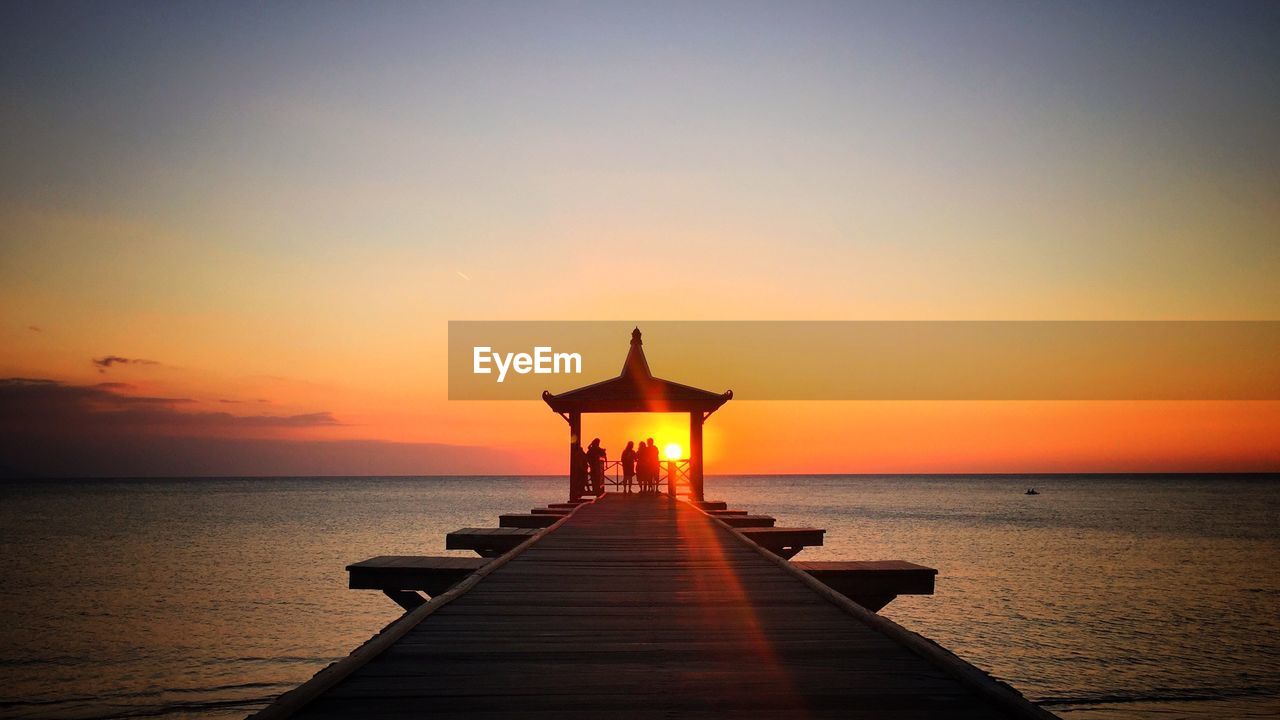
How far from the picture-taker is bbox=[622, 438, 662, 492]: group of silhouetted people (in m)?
21.9

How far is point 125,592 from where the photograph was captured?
1020 inches

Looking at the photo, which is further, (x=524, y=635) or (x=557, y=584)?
(x=557, y=584)

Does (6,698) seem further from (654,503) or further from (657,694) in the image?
(657,694)

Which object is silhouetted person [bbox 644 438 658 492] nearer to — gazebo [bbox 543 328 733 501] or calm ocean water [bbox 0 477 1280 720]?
gazebo [bbox 543 328 733 501]

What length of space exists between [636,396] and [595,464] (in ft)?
11.9

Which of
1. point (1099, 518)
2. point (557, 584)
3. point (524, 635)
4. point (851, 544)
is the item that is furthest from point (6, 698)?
point (1099, 518)

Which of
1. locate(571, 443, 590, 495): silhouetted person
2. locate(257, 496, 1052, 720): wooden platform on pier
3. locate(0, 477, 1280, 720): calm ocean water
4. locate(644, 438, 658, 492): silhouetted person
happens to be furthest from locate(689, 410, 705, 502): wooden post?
locate(257, 496, 1052, 720): wooden platform on pier

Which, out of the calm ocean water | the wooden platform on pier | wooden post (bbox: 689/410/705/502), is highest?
wooden post (bbox: 689/410/705/502)

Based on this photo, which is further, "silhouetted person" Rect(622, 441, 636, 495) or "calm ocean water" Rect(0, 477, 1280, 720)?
"silhouetted person" Rect(622, 441, 636, 495)

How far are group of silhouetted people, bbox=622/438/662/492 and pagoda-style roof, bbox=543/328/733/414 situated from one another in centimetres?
273

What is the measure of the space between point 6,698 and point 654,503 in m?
13.4

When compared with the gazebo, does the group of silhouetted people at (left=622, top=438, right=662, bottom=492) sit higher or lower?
lower

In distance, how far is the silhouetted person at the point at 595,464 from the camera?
21.8m

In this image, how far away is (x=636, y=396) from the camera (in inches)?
755
